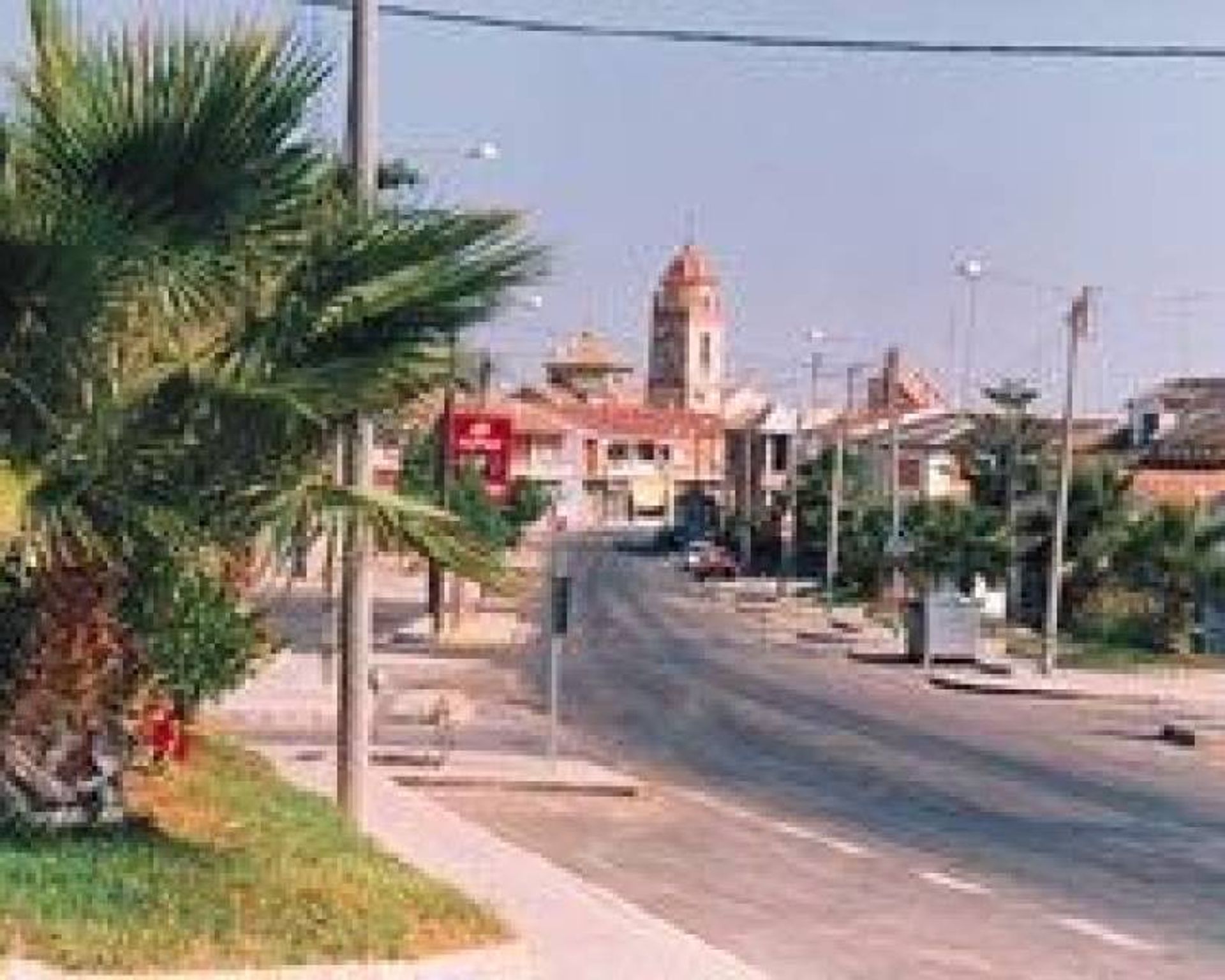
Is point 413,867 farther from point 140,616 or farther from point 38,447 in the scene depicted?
point 38,447

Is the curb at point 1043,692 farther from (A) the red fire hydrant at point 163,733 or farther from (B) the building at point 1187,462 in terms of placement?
(B) the building at point 1187,462

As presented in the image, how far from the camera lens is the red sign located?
5659 centimetres

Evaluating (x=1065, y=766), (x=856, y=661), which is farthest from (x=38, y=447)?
(x=856, y=661)

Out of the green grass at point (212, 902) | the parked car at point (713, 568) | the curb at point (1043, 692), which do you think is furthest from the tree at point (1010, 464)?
the green grass at point (212, 902)

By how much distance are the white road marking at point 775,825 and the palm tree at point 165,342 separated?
10.7 metres

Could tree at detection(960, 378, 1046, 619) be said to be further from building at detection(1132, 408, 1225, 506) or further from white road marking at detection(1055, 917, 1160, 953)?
white road marking at detection(1055, 917, 1160, 953)

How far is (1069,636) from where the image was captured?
2709 inches

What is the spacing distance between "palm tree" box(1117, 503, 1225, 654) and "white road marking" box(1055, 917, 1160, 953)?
44.7 m

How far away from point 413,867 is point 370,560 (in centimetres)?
212

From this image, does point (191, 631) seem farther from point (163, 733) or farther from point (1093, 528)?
point (1093, 528)

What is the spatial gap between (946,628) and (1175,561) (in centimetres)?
848

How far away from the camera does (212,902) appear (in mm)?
14406

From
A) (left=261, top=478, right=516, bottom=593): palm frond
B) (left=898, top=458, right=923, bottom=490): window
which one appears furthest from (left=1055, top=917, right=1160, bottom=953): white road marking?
Result: (left=898, top=458, right=923, bottom=490): window

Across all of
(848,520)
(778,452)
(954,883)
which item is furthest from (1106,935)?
(778,452)
